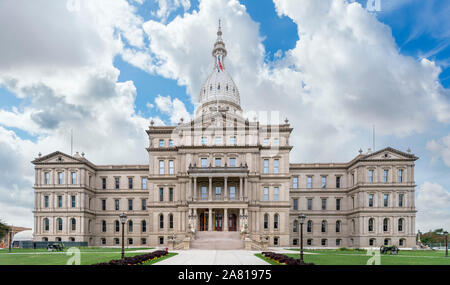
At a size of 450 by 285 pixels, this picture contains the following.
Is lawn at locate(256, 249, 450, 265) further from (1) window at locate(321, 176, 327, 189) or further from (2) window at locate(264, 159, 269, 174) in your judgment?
(1) window at locate(321, 176, 327, 189)

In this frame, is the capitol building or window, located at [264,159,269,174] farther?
window, located at [264,159,269,174]

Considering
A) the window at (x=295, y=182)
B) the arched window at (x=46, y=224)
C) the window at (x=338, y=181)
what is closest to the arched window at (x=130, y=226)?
the arched window at (x=46, y=224)

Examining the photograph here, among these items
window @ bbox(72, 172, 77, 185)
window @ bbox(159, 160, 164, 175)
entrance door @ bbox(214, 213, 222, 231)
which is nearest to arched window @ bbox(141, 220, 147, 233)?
window @ bbox(159, 160, 164, 175)

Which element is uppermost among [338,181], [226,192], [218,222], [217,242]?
[338,181]

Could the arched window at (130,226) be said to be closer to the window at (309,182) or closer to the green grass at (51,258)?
the green grass at (51,258)

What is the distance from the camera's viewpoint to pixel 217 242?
43.2 m

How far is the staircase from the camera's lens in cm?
4241

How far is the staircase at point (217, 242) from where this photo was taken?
42406 mm

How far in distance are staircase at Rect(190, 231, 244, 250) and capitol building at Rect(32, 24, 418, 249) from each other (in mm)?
2132

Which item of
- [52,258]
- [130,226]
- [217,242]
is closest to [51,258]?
[52,258]

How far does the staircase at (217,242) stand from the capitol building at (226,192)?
213cm

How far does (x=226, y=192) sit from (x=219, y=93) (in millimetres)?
35926

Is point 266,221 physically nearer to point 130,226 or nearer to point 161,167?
point 161,167
